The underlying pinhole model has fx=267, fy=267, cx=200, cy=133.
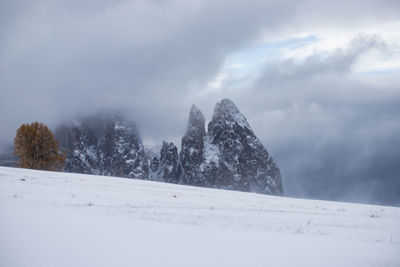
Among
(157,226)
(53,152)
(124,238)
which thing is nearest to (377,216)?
(157,226)

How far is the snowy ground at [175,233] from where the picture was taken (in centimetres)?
570

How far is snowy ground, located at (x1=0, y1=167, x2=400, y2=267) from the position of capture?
5.70 meters

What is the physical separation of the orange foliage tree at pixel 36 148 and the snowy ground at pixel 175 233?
2707 centimetres

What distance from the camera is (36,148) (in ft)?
120

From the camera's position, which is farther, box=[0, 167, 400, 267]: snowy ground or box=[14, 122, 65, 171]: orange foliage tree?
box=[14, 122, 65, 171]: orange foliage tree

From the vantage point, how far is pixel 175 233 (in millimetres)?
7348

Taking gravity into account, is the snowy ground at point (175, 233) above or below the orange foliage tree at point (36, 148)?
below

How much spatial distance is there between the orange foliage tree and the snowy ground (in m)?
27.1

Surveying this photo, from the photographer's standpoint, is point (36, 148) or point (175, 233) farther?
point (36, 148)

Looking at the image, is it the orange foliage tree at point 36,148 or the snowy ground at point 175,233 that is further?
the orange foliage tree at point 36,148

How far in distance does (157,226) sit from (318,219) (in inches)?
274

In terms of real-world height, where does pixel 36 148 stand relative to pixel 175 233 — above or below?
above

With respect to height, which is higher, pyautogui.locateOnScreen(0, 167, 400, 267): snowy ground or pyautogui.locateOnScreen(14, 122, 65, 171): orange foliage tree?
pyautogui.locateOnScreen(14, 122, 65, 171): orange foliage tree

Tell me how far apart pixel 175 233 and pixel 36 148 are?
36.4 m
